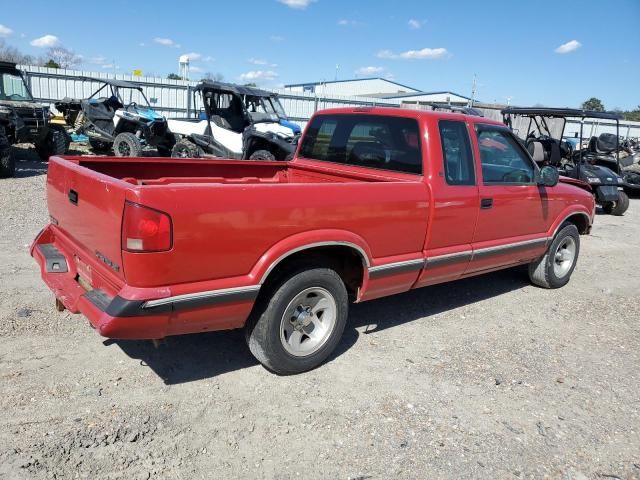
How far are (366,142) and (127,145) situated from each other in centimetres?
966

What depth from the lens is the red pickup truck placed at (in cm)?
275

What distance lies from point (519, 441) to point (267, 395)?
1.57m

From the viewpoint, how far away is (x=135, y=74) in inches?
805

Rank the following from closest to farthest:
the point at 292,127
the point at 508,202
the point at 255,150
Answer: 1. the point at 508,202
2. the point at 255,150
3. the point at 292,127

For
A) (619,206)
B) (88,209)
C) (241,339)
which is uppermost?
(88,209)

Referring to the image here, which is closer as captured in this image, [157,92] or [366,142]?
[366,142]

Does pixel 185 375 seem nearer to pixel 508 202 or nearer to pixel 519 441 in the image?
pixel 519 441

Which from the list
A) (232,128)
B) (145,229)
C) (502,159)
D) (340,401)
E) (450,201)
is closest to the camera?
(145,229)

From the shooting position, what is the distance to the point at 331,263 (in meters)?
3.67

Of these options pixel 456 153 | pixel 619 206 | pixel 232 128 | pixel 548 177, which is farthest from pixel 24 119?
pixel 619 206

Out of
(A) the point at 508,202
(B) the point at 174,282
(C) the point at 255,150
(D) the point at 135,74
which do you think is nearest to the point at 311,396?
(B) the point at 174,282

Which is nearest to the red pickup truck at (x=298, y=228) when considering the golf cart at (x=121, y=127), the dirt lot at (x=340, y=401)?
the dirt lot at (x=340, y=401)

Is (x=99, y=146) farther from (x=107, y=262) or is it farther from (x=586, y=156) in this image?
(x=586, y=156)

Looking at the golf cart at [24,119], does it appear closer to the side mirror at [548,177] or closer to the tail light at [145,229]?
the tail light at [145,229]
